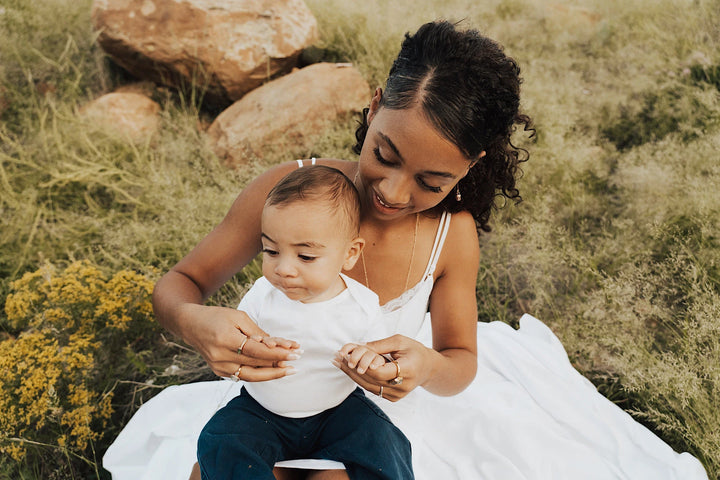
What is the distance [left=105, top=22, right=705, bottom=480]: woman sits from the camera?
1.65 metres

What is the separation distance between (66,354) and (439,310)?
1842 millimetres

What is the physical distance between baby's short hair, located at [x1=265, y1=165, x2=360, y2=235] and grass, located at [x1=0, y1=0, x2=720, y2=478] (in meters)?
0.94

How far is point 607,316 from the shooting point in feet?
10.4

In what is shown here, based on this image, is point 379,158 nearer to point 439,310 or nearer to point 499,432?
point 439,310

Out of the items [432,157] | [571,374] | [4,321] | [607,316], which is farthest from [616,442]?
[4,321]

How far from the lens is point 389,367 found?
1.47 m

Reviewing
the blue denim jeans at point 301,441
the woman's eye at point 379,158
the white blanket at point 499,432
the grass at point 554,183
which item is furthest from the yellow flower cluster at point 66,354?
the woman's eye at point 379,158

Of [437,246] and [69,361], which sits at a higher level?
[437,246]

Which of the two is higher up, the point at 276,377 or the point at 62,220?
the point at 276,377

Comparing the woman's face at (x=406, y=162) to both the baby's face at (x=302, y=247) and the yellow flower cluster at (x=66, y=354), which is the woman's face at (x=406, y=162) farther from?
the yellow flower cluster at (x=66, y=354)

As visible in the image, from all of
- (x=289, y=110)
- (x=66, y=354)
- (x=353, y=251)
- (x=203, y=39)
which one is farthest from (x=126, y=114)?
(x=353, y=251)

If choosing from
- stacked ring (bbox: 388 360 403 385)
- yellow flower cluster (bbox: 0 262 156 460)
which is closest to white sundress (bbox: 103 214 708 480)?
yellow flower cluster (bbox: 0 262 156 460)

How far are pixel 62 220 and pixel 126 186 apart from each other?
51 centimetres

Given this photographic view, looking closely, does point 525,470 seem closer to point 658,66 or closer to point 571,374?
point 571,374
